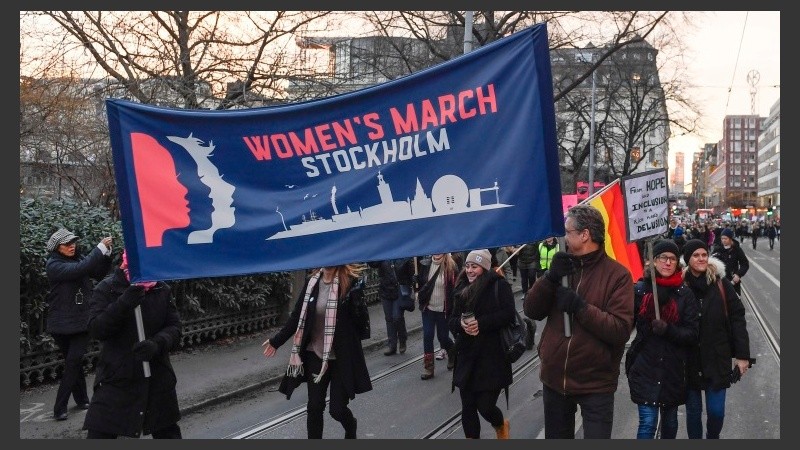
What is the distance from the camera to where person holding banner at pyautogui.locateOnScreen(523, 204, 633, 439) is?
4496 mm

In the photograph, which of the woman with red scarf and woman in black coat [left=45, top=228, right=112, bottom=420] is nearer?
the woman with red scarf

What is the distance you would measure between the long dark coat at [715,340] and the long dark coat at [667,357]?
157 mm

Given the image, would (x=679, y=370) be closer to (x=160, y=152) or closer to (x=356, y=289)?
(x=356, y=289)

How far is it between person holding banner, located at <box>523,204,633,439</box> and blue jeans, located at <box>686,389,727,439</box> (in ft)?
5.15

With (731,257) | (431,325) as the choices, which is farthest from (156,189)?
(731,257)

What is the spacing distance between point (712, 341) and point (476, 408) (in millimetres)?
1826

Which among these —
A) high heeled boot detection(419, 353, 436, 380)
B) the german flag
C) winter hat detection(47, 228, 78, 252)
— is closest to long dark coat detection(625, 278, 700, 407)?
the german flag

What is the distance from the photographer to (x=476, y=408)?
6086mm

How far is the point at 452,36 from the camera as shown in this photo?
919 inches

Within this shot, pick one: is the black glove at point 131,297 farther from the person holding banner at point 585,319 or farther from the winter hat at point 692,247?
the winter hat at point 692,247

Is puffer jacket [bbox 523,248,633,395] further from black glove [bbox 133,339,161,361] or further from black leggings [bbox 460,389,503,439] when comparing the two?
black glove [bbox 133,339,161,361]

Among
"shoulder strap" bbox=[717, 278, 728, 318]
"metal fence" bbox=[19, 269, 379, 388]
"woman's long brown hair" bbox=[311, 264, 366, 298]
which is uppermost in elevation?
"woman's long brown hair" bbox=[311, 264, 366, 298]

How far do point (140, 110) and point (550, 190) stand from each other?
258 centimetres

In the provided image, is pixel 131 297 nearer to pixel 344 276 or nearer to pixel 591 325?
pixel 344 276
